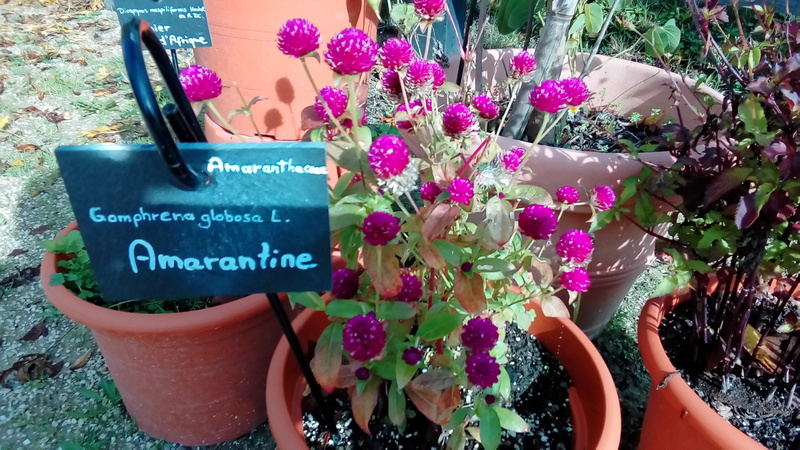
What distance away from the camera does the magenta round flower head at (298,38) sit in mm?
641

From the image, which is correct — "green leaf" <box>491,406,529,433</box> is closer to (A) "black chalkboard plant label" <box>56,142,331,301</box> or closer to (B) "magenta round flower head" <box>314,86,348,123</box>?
(A) "black chalkboard plant label" <box>56,142,331,301</box>

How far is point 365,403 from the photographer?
0.76 meters

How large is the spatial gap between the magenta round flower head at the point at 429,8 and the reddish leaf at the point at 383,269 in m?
0.36

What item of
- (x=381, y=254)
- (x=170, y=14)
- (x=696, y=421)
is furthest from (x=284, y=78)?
(x=696, y=421)

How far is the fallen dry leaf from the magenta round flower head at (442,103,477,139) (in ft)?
3.98

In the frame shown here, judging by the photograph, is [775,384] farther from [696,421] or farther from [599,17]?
[599,17]

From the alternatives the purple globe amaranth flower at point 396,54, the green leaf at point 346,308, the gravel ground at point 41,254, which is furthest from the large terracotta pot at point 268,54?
the gravel ground at point 41,254

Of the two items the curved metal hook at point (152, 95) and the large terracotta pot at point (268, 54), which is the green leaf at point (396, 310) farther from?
the large terracotta pot at point (268, 54)

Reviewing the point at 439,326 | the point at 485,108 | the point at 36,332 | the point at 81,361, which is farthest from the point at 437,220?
the point at 36,332

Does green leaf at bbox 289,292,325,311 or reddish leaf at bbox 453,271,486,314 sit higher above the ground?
reddish leaf at bbox 453,271,486,314

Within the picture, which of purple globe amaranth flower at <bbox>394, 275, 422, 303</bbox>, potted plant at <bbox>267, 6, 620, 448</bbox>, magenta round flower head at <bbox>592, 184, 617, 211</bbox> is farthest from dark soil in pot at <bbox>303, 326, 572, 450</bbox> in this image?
magenta round flower head at <bbox>592, 184, 617, 211</bbox>

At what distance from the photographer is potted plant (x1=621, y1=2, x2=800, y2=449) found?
0.81 metres

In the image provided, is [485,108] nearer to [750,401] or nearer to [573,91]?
[573,91]

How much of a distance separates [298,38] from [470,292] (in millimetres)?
387
